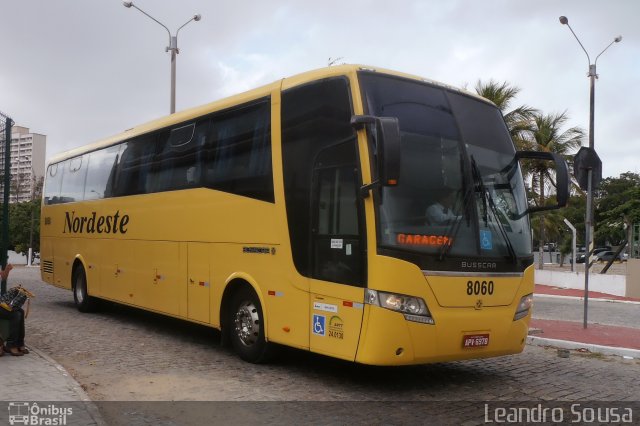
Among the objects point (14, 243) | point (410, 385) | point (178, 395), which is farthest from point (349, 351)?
point (14, 243)

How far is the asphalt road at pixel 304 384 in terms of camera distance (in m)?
5.74

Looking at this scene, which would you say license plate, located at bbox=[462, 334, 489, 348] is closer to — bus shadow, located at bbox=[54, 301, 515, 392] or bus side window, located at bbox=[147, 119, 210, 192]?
bus shadow, located at bbox=[54, 301, 515, 392]

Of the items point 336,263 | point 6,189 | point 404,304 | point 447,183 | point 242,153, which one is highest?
point 242,153

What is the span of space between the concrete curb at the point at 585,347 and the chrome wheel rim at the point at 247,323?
4.91 meters

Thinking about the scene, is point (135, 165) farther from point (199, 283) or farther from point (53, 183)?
point (53, 183)

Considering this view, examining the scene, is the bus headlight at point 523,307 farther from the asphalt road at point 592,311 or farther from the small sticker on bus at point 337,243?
the asphalt road at point 592,311

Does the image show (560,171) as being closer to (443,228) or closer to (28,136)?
(443,228)

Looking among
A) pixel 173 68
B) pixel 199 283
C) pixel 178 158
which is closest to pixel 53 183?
pixel 173 68

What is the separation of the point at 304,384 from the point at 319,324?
80 centimetres

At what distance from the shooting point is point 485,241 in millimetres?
6578

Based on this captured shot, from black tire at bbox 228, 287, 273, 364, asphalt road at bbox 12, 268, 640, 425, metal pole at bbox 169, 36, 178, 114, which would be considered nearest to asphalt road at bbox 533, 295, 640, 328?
Answer: asphalt road at bbox 12, 268, 640, 425

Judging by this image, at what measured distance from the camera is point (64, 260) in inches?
565

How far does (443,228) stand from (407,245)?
50 centimetres

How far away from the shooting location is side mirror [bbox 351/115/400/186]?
5652mm
